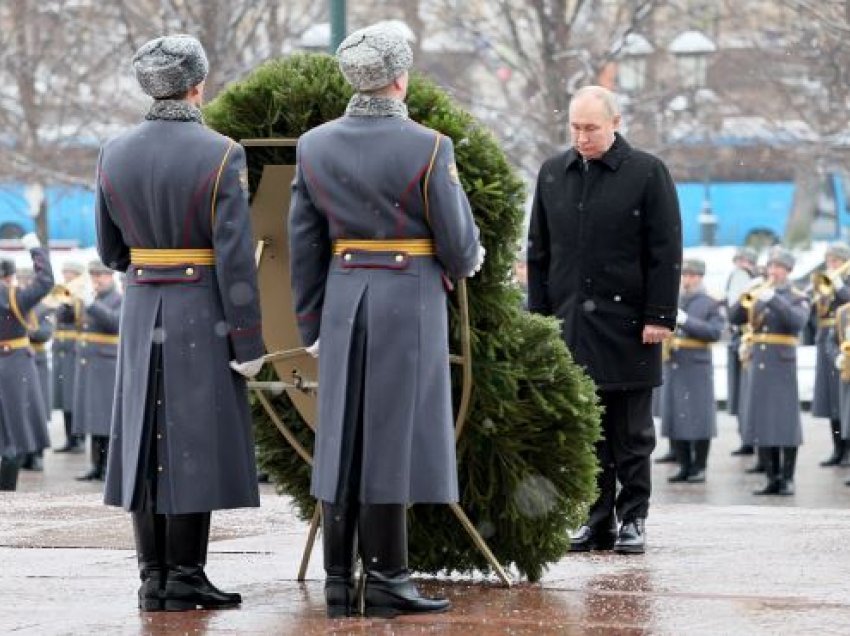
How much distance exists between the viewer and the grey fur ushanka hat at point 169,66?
6.72m

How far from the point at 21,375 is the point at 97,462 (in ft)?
5.32

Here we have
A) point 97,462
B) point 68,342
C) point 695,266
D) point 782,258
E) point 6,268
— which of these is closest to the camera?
point 6,268

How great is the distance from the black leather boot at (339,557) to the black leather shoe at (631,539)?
1873 mm

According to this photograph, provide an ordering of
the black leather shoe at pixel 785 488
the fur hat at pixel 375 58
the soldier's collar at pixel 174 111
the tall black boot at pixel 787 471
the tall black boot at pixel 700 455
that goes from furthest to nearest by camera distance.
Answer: the tall black boot at pixel 700 455 → the tall black boot at pixel 787 471 → the black leather shoe at pixel 785 488 → the soldier's collar at pixel 174 111 → the fur hat at pixel 375 58

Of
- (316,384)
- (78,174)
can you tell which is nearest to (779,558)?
(316,384)

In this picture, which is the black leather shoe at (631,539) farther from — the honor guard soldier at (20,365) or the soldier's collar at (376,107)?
the honor guard soldier at (20,365)

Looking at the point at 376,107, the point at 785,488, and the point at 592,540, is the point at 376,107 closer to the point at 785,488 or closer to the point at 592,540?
the point at 592,540

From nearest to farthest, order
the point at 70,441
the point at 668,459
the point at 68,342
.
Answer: the point at 668,459 < the point at 70,441 < the point at 68,342

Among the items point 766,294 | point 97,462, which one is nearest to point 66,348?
point 97,462

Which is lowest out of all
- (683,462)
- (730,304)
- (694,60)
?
(683,462)

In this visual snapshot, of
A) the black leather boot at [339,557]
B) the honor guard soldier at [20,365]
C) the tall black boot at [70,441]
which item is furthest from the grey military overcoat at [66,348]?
the black leather boot at [339,557]

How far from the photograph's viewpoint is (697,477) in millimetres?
17328

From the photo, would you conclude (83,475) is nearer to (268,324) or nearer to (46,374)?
(46,374)

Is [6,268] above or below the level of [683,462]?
above
